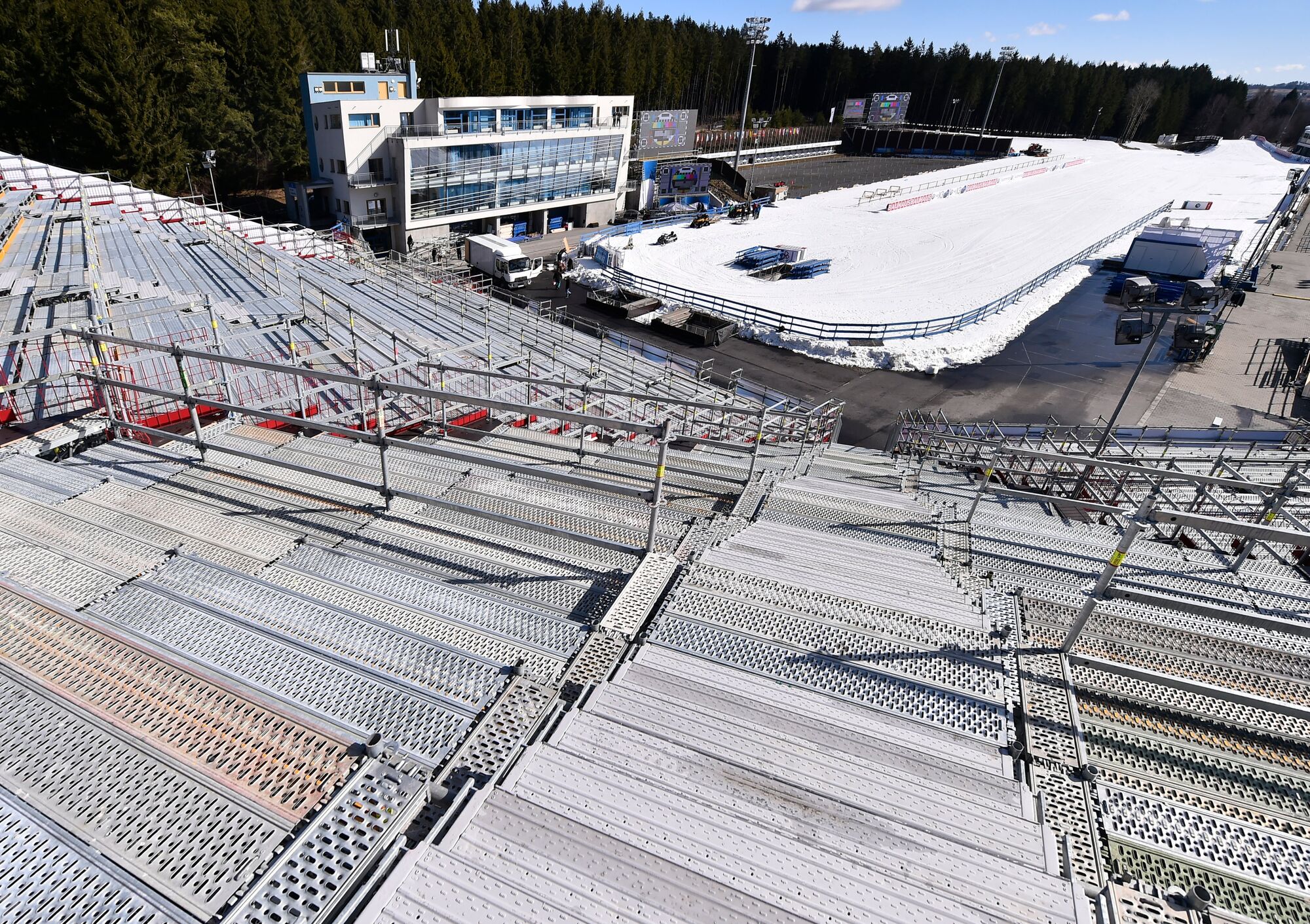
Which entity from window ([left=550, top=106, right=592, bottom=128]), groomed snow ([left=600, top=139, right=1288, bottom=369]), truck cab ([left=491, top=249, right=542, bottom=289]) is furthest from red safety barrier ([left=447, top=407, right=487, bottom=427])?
window ([left=550, top=106, right=592, bottom=128])

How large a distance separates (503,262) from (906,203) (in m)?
42.6

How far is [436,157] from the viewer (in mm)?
37250

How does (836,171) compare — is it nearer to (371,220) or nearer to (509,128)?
(509,128)

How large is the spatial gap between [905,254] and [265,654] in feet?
152

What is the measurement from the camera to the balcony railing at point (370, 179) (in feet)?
118

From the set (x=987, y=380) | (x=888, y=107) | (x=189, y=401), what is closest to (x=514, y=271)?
(x=987, y=380)

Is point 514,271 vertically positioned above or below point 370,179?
below

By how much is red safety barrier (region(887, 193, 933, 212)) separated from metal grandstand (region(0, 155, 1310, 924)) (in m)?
56.4

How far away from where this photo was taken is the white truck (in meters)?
35.3

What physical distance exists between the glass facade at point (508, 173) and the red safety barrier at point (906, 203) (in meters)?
26.7

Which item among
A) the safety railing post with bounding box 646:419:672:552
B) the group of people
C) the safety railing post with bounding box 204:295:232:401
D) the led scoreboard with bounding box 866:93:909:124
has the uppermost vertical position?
the led scoreboard with bounding box 866:93:909:124

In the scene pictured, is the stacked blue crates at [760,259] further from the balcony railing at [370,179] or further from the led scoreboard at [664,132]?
the balcony railing at [370,179]

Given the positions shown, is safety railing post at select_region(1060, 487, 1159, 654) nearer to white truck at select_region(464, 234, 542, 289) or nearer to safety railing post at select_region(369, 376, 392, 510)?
safety railing post at select_region(369, 376, 392, 510)

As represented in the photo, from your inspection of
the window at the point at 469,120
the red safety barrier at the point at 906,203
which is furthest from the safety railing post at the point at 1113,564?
the red safety barrier at the point at 906,203
